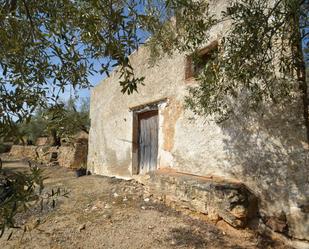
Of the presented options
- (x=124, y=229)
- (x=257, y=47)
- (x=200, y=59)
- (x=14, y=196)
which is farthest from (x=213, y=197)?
(x=14, y=196)

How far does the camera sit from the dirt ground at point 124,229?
11.8ft

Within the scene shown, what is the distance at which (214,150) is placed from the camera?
472 centimetres

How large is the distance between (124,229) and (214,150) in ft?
7.23

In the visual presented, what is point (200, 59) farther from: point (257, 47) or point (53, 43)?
point (53, 43)

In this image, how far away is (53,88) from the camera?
1.95 meters

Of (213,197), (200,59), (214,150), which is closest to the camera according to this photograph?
(200,59)

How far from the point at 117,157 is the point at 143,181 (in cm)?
223

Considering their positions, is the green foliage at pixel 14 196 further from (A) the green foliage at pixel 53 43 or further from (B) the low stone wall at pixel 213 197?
(B) the low stone wall at pixel 213 197

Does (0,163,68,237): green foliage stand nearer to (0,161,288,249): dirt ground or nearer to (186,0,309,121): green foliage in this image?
(0,161,288,249): dirt ground

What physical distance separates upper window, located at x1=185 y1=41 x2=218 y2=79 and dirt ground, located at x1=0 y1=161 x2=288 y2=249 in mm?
2509

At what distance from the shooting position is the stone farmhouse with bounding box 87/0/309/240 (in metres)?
3.51

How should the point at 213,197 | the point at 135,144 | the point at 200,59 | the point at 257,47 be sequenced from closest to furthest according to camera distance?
the point at 257,47, the point at 200,59, the point at 213,197, the point at 135,144

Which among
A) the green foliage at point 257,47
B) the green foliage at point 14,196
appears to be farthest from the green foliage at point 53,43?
the green foliage at point 257,47

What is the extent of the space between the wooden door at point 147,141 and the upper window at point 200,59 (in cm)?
159
